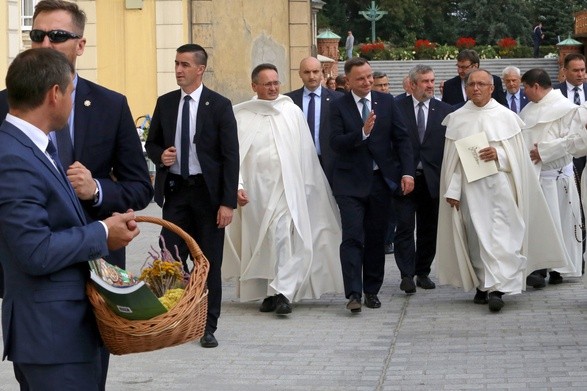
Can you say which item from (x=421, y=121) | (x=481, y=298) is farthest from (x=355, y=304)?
(x=421, y=121)

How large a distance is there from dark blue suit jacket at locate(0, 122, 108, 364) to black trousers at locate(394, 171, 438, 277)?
7957 mm

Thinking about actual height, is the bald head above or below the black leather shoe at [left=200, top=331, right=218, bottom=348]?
above

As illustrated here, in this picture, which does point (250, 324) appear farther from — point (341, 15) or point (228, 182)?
point (341, 15)

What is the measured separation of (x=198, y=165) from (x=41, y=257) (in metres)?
5.37

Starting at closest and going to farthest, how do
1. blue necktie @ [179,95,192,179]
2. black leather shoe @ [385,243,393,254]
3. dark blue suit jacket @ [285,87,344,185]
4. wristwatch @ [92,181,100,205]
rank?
wristwatch @ [92,181,100,205]
blue necktie @ [179,95,192,179]
dark blue suit jacket @ [285,87,344,185]
black leather shoe @ [385,243,393,254]

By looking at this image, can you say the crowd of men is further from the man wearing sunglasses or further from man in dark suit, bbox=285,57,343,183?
the man wearing sunglasses

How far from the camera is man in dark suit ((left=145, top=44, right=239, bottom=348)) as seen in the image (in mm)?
9664

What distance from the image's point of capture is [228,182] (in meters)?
9.63

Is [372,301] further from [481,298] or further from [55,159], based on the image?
[55,159]

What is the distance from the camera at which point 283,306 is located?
36.1 feet

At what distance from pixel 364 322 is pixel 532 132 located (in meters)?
2.87

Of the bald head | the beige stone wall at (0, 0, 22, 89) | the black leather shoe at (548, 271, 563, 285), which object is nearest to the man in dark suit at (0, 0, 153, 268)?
the bald head

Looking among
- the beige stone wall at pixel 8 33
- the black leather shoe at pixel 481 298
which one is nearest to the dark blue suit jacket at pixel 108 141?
the black leather shoe at pixel 481 298

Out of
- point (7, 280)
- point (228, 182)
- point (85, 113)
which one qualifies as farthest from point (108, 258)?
point (228, 182)
